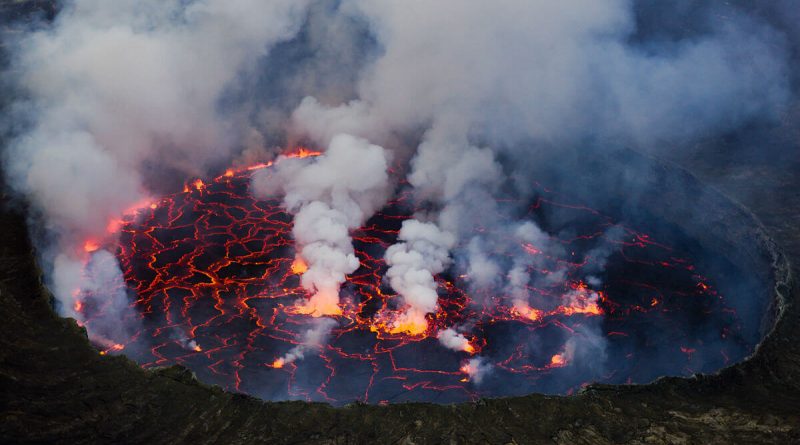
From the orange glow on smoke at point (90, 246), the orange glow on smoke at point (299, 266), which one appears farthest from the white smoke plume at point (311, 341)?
the orange glow on smoke at point (90, 246)

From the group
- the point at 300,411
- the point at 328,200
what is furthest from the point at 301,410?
the point at 328,200

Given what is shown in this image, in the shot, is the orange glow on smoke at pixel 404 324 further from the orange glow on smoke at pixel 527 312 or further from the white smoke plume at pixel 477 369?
the orange glow on smoke at pixel 527 312

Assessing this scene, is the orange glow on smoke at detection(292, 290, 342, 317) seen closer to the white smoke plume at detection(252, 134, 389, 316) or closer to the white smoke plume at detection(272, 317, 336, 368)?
the white smoke plume at detection(252, 134, 389, 316)

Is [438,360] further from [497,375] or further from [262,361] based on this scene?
[262,361]

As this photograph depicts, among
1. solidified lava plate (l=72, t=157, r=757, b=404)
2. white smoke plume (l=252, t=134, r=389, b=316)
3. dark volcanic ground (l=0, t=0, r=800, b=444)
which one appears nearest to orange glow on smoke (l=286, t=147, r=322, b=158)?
white smoke plume (l=252, t=134, r=389, b=316)

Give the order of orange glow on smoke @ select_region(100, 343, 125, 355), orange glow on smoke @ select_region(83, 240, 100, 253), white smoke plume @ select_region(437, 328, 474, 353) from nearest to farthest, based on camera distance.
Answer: orange glow on smoke @ select_region(100, 343, 125, 355)
white smoke plume @ select_region(437, 328, 474, 353)
orange glow on smoke @ select_region(83, 240, 100, 253)

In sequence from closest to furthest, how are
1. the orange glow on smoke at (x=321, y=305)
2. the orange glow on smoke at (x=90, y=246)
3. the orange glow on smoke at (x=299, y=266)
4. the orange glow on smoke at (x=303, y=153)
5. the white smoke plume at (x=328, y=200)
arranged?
the orange glow on smoke at (x=321, y=305) < the white smoke plume at (x=328, y=200) < the orange glow on smoke at (x=299, y=266) < the orange glow on smoke at (x=90, y=246) < the orange glow on smoke at (x=303, y=153)
